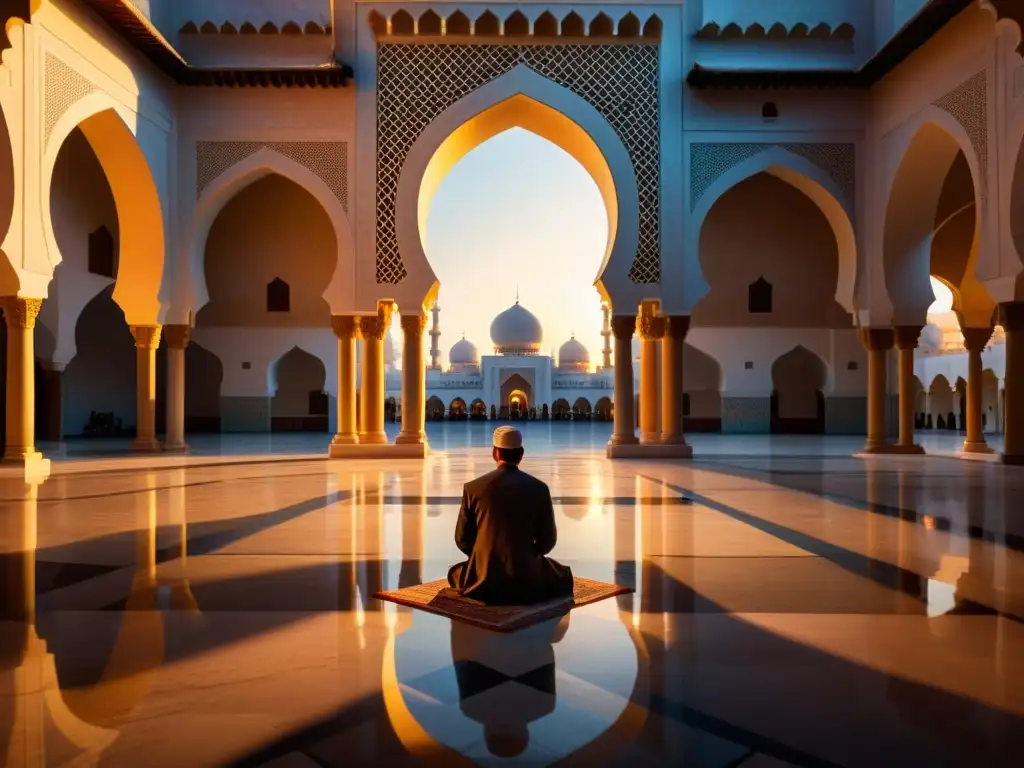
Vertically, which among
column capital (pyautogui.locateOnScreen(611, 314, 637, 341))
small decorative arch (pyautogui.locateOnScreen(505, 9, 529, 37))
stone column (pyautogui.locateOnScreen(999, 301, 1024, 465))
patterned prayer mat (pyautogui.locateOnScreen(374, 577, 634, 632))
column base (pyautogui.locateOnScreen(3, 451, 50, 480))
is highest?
small decorative arch (pyautogui.locateOnScreen(505, 9, 529, 37))

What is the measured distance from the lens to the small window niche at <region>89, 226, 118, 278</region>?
50.9 ft

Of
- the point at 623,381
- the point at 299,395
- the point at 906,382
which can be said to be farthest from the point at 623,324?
the point at 299,395

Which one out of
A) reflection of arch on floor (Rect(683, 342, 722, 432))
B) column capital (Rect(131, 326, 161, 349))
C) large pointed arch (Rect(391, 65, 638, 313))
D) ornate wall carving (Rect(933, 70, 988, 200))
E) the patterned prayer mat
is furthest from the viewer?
reflection of arch on floor (Rect(683, 342, 722, 432))

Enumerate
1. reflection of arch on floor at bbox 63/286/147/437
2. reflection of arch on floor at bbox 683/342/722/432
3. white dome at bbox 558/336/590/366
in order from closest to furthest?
reflection of arch on floor at bbox 63/286/147/437, reflection of arch on floor at bbox 683/342/722/432, white dome at bbox 558/336/590/366

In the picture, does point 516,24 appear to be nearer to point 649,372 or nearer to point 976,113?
point 649,372

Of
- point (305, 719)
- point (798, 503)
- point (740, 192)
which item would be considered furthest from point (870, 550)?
point (740, 192)

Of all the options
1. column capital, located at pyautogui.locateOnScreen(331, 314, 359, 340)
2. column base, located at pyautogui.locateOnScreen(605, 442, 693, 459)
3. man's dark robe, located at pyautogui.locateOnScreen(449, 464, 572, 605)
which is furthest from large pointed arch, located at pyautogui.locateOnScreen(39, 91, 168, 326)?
man's dark robe, located at pyautogui.locateOnScreen(449, 464, 572, 605)

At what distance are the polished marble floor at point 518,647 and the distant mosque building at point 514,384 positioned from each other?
1006 inches

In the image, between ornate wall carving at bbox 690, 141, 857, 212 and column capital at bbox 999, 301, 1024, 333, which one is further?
ornate wall carving at bbox 690, 141, 857, 212

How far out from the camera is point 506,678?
243 cm

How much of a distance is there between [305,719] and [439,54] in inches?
456

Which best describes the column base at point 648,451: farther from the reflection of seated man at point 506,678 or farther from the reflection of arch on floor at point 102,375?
the reflection of arch on floor at point 102,375

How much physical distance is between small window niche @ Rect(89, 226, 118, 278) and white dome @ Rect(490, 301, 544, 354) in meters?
18.4

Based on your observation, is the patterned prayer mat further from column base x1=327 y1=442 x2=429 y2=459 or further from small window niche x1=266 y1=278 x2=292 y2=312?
small window niche x1=266 y1=278 x2=292 y2=312
